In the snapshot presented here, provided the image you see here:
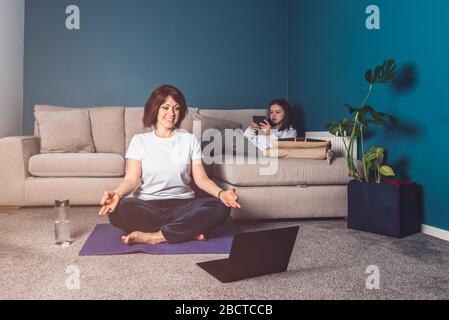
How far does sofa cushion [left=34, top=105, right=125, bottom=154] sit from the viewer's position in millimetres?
3729

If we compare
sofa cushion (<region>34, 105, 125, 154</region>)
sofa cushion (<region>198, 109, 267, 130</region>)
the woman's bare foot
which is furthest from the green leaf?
sofa cushion (<region>34, 105, 125, 154</region>)

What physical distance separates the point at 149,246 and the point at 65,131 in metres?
1.91

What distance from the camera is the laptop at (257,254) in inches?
59.6

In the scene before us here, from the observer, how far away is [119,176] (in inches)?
128

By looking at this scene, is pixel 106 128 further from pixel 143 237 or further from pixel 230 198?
pixel 230 198

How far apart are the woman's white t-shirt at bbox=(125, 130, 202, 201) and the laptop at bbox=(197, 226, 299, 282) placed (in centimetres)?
66

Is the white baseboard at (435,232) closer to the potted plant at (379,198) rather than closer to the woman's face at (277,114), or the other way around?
the potted plant at (379,198)

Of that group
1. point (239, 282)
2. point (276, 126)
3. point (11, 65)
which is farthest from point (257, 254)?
→ point (11, 65)

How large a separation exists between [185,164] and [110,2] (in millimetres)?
2841

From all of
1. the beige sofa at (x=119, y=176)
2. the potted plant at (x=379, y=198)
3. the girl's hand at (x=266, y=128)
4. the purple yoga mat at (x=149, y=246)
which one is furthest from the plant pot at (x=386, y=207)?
the girl's hand at (x=266, y=128)

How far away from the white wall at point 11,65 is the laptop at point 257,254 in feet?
10.0

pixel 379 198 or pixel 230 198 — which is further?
pixel 379 198

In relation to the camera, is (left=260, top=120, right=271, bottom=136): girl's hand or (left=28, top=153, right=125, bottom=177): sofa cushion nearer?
(left=28, top=153, right=125, bottom=177): sofa cushion

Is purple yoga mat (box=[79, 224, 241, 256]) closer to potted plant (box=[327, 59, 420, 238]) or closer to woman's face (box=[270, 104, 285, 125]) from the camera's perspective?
potted plant (box=[327, 59, 420, 238])
